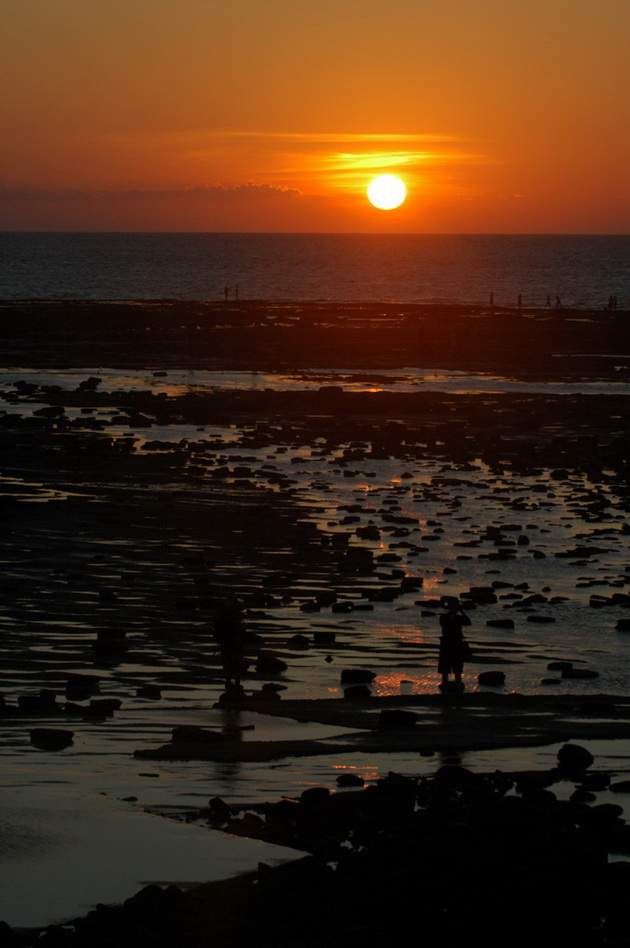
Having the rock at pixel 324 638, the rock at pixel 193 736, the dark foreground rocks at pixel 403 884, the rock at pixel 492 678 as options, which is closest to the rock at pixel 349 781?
the dark foreground rocks at pixel 403 884

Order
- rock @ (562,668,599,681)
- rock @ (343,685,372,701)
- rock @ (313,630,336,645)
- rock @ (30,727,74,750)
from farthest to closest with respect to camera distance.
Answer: rock @ (313,630,336,645)
rock @ (562,668,599,681)
rock @ (343,685,372,701)
rock @ (30,727,74,750)

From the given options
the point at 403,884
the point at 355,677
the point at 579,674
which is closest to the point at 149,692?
the point at 355,677

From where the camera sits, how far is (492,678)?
19234mm

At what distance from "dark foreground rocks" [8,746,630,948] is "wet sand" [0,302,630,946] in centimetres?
5

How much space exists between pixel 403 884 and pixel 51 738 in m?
5.76

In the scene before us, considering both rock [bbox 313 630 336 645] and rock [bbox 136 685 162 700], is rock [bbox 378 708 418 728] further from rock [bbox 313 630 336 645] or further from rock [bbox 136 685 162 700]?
rock [bbox 313 630 336 645]

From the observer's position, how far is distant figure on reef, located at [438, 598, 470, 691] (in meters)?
18.6

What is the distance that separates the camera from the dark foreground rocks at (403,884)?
10438 mm

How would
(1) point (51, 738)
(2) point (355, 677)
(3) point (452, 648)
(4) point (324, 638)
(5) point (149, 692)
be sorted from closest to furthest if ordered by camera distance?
(1) point (51, 738), (5) point (149, 692), (3) point (452, 648), (2) point (355, 677), (4) point (324, 638)

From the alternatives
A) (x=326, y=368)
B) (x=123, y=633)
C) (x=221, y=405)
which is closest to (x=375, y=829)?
(x=123, y=633)

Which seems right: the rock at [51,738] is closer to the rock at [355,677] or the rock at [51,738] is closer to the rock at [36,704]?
the rock at [36,704]

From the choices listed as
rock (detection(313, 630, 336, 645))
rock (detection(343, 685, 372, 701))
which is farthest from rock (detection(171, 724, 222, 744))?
rock (detection(313, 630, 336, 645))

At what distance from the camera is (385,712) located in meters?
16.8

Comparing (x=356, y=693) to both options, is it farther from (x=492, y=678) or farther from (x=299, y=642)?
(x=299, y=642)
